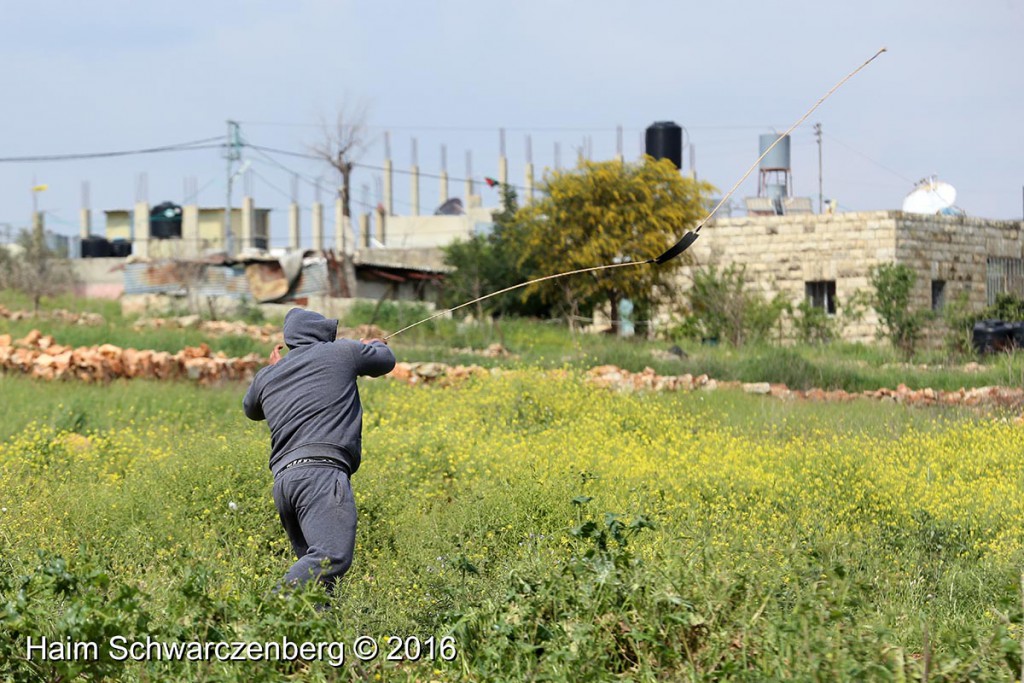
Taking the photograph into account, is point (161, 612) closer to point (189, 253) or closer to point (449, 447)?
point (449, 447)

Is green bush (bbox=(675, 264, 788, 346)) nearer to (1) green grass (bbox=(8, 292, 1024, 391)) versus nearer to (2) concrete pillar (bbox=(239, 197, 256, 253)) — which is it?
→ (1) green grass (bbox=(8, 292, 1024, 391))

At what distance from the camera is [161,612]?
16.5ft

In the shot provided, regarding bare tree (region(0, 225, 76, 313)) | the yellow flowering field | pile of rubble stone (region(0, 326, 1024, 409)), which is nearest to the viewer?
the yellow flowering field

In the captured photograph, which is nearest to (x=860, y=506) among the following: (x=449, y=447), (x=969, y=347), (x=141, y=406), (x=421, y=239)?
(x=449, y=447)

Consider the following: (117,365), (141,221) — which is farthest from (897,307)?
(141,221)

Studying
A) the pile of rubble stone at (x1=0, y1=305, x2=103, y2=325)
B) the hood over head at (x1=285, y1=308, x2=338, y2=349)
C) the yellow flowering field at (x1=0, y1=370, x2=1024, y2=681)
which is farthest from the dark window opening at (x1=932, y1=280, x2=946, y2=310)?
the hood over head at (x1=285, y1=308, x2=338, y2=349)

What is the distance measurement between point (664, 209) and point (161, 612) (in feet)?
72.6

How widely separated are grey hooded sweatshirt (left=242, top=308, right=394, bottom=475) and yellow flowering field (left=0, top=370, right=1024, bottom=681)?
0.64 meters

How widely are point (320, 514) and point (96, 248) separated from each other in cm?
4656

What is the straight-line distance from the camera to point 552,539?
6.59 m

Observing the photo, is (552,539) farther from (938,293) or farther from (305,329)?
(938,293)

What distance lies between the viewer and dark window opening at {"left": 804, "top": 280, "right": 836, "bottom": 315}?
86.7 feet

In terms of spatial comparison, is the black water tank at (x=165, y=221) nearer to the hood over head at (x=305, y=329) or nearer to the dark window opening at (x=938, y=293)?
the dark window opening at (x=938, y=293)

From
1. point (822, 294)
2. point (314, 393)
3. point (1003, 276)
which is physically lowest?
point (314, 393)
